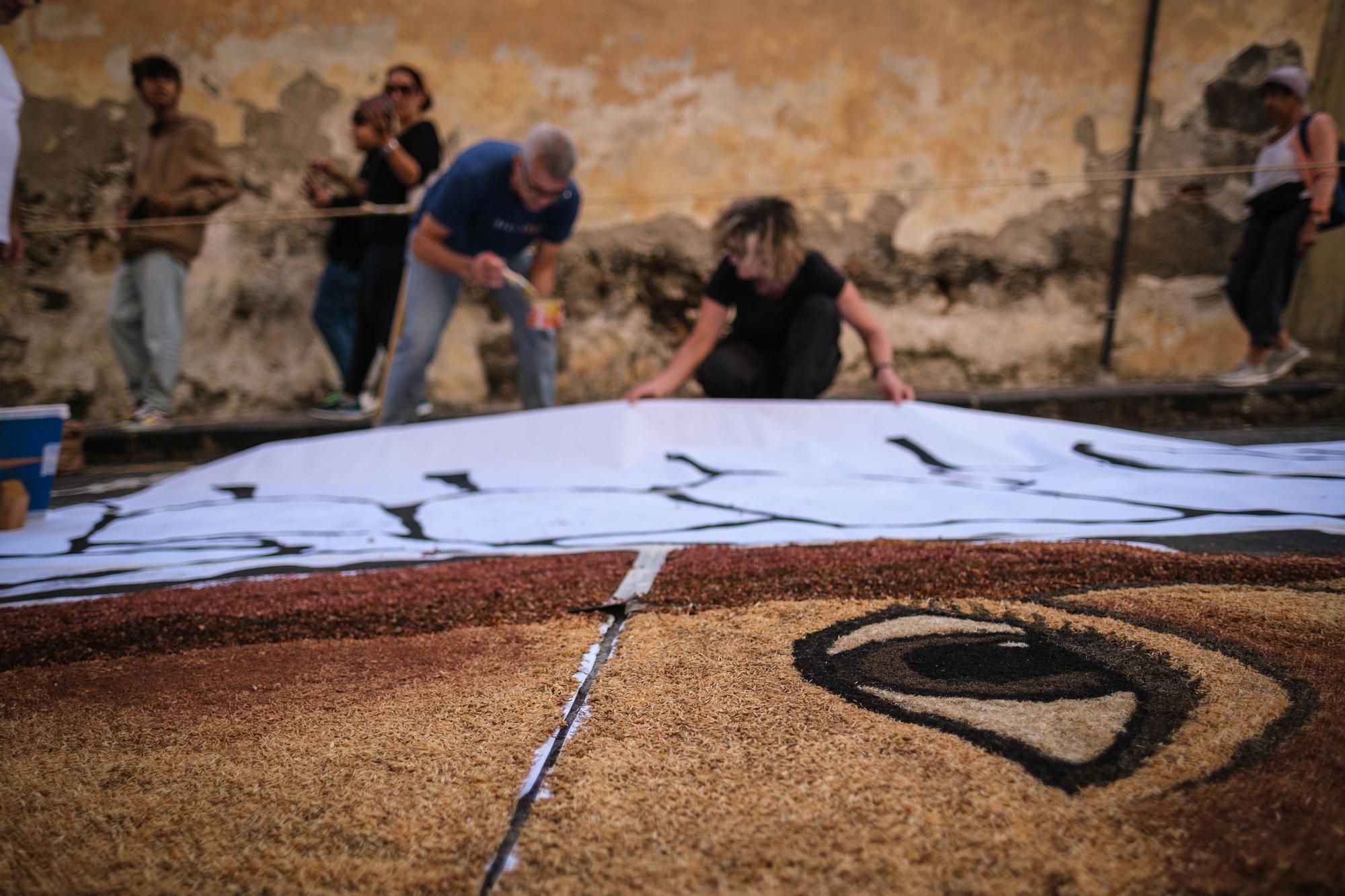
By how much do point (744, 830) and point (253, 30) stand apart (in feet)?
13.7

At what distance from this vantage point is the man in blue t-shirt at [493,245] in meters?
2.51

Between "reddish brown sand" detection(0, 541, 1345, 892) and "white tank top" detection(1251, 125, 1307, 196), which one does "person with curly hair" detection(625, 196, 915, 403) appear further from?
"white tank top" detection(1251, 125, 1307, 196)

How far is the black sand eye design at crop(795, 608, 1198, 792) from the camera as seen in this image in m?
0.68

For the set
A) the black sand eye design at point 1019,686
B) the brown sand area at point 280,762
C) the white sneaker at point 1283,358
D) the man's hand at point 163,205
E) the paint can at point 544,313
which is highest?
the man's hand at point 163,205

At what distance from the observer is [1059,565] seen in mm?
1135

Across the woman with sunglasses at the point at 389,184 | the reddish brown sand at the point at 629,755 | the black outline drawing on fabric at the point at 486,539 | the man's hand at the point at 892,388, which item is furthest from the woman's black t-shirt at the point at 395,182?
the reddish brown sand at the point at 629,755

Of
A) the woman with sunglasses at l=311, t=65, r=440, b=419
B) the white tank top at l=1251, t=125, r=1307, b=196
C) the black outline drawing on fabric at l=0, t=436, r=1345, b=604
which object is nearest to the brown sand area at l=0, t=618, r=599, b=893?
the black outline drawing on fabric at l=0, t=436, r=1345, b=604

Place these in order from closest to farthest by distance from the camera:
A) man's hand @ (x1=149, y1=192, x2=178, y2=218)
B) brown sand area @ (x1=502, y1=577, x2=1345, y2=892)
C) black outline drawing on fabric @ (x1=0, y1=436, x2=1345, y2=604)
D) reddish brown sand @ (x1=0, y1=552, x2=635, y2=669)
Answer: brown sand area @ (x1=502, y1=577, x2=1345, y2=892) < reddish brown sand @ (x1=0, y1=552, x2=635, y2=669) < black outline drawing on fabric @ (x1=0, y1=436, x2=1345, y2=604) < man's hand @ (x1=149, y1=192, x2=178, y2=218)

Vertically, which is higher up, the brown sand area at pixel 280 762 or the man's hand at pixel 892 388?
the man's hand at pixel 892 388

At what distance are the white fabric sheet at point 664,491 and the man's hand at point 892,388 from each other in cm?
7

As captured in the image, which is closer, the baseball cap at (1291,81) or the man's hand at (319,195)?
the baseball cap at (1291,81)

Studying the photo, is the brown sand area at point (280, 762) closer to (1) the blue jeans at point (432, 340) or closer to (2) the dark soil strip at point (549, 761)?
(2) the dark soil strip at point (549, 761)

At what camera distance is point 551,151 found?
2412 mm

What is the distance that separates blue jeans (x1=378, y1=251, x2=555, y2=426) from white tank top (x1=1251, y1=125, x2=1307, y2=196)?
2583 mm
